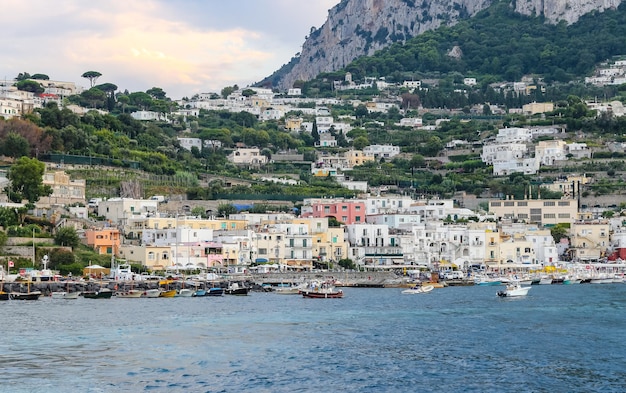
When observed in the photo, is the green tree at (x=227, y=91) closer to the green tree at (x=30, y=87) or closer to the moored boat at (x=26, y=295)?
the green tree at (x=30, y=87)

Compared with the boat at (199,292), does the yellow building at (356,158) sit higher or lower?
higher

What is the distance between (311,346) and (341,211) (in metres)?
44.1

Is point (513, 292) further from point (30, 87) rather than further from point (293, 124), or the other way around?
point (30, 87)

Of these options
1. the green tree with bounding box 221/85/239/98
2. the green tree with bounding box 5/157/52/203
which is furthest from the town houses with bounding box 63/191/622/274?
the green tree with bounding box 221/85/239/98

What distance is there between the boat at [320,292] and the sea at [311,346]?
10.7 feet

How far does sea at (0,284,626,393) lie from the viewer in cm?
3250

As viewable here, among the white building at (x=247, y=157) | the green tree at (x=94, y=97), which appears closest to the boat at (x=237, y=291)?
the white building at (x=247, y=157)

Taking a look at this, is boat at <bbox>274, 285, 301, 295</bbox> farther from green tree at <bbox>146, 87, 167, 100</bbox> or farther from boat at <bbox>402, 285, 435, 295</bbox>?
green tree at <bbox>146, 87, 167, 100</bbox>

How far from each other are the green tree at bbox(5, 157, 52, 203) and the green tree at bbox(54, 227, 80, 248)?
864 cm

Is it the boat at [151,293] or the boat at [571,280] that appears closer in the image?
the boat at [151,293]

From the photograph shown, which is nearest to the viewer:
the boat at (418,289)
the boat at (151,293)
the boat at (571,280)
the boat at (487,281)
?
the boat at (151,293)

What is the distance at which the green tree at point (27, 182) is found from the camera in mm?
73312

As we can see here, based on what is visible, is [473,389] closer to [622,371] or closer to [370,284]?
[622,371]

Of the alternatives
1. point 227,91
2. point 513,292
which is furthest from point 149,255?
point 227,91
